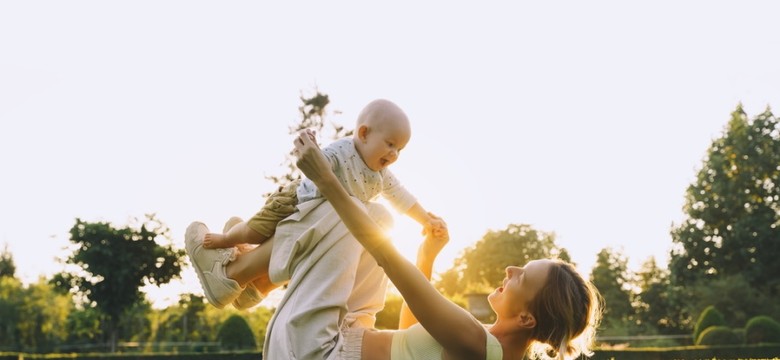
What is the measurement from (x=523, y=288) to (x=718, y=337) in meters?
21.9

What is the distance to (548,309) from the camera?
283 centimetres

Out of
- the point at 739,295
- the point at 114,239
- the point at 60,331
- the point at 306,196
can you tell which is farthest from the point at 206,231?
the point at 60,331

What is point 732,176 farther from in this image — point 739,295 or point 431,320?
point 431,320

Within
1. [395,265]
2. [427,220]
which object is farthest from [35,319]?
[395,265]

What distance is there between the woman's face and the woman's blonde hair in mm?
20

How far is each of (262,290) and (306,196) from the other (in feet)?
2.59

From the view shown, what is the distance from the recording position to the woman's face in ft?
9.36

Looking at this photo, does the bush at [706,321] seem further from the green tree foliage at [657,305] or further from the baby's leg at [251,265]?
the baby's leg at [251,265]

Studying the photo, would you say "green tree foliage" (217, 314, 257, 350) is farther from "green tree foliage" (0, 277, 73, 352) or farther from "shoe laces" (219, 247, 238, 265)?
"green tree foliage" (0, 277, 73, 352)

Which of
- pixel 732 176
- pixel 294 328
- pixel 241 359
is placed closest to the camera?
pixel 294 328

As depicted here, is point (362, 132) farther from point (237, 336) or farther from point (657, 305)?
point (657, 305)

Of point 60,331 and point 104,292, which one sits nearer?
point 104,292

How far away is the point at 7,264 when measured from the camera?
2581 inches

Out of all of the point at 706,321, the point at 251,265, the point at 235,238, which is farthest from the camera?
the point at 706,321
